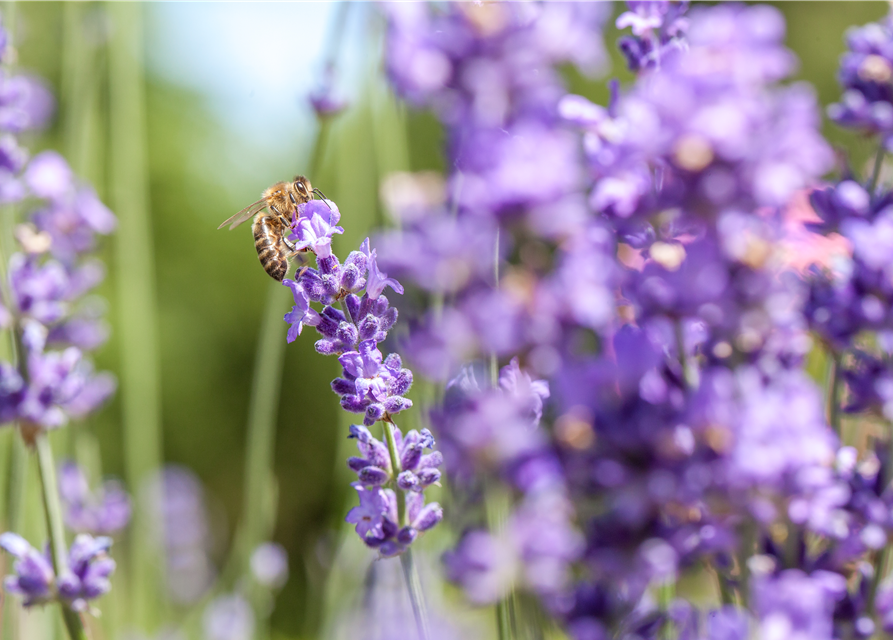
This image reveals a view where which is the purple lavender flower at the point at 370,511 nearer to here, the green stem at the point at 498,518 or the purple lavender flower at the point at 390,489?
the purple lavender flower at the point at 390,489

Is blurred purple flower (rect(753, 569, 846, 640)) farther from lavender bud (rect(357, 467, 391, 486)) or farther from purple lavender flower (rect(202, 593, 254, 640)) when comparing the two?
purple lavender flower (rect(202, 593, 254, 640))

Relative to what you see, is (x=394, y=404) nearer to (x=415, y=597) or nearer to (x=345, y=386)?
(x=345, y=386)

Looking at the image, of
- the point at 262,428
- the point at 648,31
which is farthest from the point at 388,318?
the point at 262,428

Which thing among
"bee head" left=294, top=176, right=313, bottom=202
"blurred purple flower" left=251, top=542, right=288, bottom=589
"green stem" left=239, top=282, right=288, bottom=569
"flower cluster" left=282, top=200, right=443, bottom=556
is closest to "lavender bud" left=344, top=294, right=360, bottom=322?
"flower cluster" left=282, top=200, right=443, bottom=556

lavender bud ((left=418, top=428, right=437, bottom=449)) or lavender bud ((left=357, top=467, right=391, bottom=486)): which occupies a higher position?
lavender bud ((left=418, top=428, right=437, bottom=449))

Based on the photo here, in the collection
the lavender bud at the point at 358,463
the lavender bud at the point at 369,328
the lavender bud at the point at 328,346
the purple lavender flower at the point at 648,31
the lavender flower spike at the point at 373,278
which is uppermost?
the purple lavender flower at the point at 648,31

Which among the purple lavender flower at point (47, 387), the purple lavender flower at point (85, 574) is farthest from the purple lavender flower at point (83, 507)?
the purple lavender flower at point (85, 574)

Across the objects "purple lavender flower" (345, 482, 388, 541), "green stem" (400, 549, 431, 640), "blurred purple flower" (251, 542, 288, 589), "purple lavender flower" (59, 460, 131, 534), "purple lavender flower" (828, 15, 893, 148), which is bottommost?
"blurred purple flower" (251, 542, 288, 589)
